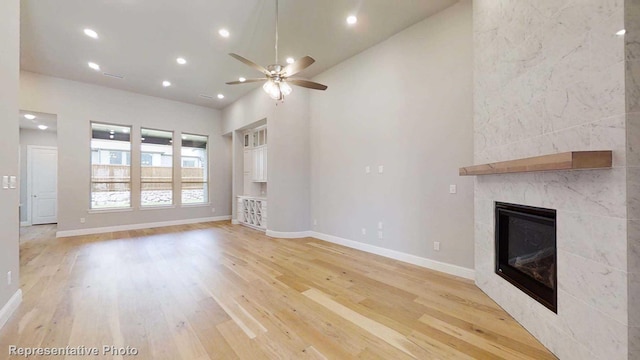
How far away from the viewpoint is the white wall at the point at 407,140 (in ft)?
10.3

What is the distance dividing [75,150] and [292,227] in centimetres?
552

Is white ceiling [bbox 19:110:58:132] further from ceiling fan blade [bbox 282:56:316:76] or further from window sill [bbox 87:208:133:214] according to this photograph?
ceiling fan blade [bbox 282:56:316:76]

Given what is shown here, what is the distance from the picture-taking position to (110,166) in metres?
6.37

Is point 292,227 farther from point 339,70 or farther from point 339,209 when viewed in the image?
point 339,70

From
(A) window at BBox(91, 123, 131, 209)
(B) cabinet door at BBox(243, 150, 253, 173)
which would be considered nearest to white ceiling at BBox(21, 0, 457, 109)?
(A) window at BBox(91, 123, 131, 209)

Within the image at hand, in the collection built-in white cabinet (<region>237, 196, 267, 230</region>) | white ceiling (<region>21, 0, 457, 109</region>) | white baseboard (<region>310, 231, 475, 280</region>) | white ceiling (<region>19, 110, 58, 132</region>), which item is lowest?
white baseboard (<region>310, 231, 475, 280</region>)

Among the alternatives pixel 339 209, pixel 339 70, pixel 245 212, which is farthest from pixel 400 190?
pixel 245 212

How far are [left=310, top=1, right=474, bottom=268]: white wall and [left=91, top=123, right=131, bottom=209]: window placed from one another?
18.3 feet

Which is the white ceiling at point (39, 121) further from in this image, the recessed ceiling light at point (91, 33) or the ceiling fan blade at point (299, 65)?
the ceiling fan blade at point (299, 65)

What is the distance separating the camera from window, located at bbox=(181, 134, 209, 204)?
745 cm

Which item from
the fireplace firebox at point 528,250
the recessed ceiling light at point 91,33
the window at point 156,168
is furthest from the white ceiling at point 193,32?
the fireplace firebox at point 528,250

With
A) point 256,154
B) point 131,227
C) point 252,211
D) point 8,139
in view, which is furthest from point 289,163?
point 131,227

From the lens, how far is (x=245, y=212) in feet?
22.5

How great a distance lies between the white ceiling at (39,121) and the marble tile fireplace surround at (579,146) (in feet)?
28.7
